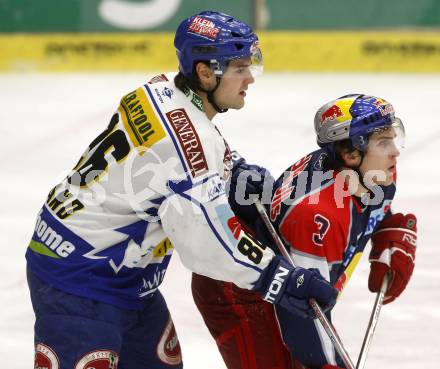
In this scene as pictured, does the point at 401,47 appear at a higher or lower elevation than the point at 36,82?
higher

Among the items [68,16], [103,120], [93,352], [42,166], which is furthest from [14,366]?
[68,16]

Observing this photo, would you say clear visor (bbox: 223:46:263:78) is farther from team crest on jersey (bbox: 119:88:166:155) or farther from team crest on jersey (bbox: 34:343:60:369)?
team crest on jersey (bbox: 34:343:60:369)

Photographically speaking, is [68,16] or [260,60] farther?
[68,16]

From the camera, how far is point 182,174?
8.38ft

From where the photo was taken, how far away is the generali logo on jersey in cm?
255

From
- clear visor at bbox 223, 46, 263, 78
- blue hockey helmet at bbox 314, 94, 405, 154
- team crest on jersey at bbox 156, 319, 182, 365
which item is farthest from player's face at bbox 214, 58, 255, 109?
team crest on jersey at bbox 156, 319, 182, 365

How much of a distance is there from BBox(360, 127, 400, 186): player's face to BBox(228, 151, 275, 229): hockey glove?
346 millimetres

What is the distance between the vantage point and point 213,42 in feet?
8.80

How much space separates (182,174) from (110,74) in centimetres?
657

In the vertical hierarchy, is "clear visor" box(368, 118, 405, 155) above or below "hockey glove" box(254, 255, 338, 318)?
above

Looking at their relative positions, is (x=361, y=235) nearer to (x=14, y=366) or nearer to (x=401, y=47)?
(x=14, y=366)

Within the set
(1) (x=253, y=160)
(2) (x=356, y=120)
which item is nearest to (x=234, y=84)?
(2) (x=356, y=120)

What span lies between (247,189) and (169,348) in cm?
53

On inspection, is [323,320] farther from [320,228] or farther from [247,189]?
[247,189]
